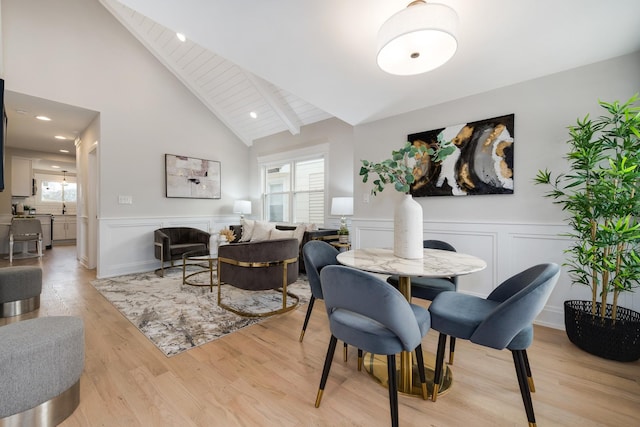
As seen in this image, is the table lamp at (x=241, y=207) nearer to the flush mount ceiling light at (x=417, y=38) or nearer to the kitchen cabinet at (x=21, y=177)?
the flush mount ceiling light at (x=417, y=38)

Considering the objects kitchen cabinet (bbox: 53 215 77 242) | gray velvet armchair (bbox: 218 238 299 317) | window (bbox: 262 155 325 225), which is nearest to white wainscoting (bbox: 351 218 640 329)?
gray velvet armchair (bbox: 218 238 299 317)

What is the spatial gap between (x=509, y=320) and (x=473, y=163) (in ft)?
6.82

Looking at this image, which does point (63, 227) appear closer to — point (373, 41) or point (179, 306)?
point (179, 306)

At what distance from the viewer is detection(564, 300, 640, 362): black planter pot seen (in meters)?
1.85

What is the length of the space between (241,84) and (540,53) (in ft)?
14.2

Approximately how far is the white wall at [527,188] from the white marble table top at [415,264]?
120cm

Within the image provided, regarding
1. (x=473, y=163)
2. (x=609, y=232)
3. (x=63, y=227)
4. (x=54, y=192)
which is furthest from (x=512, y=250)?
(x=54, y=192)

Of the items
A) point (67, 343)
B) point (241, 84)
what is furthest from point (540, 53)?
point (241, 84)

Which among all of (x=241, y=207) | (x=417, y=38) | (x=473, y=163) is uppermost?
(x=417, y=38)

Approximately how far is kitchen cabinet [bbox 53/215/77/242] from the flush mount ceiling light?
32.6 feet

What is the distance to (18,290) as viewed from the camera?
8.53 ft

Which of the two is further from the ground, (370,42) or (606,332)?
(370,42)

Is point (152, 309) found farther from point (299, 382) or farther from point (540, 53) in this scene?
point (540, 53)

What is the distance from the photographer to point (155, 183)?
4.65 metres
